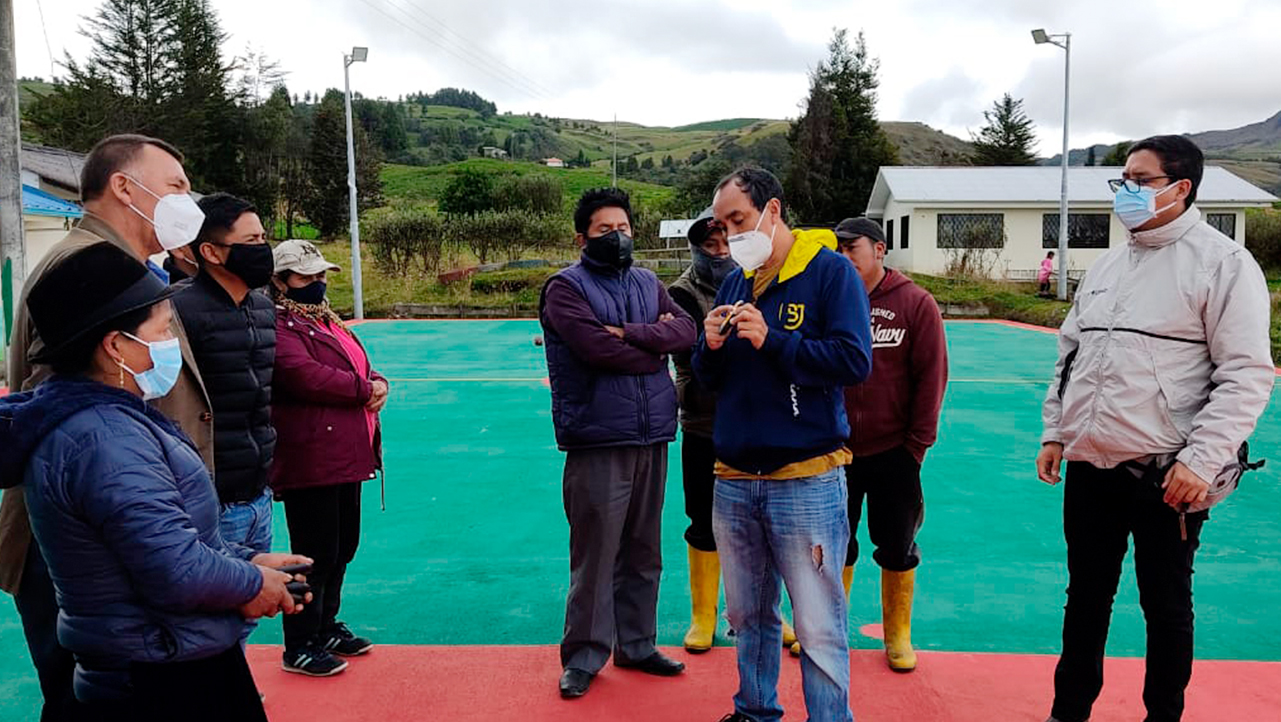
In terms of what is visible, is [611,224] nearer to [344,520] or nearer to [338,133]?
[344,520]

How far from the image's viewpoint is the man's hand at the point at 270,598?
179cm

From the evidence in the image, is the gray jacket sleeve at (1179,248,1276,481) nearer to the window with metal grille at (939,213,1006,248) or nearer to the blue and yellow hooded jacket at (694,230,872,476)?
the blue and yellow hooded jacket at (694,230,872,476)

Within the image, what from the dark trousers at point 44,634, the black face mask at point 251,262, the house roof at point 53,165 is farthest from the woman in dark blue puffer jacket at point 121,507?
the house roof at point 53,165

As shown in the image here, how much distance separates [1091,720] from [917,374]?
48.4 inches

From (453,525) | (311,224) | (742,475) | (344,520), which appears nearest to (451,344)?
(453,525)

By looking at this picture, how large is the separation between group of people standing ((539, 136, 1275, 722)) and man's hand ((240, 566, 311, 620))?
3.95 ft

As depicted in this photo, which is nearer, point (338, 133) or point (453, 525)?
point (453, 525)

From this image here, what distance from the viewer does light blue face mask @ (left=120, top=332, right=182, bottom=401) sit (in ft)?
5.75

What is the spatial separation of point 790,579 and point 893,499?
0.88 meters

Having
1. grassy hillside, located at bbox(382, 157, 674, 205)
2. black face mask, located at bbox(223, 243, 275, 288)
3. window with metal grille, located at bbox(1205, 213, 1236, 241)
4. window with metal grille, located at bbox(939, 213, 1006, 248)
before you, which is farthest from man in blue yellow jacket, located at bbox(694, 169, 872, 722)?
grassy hillside, located at bbox(382, 157, 674, 205)

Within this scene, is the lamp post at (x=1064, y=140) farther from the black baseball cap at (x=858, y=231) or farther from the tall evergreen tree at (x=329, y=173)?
the tall evergreen tree at (x=329, y=173)

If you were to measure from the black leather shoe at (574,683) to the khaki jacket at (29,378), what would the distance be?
55.7 inches

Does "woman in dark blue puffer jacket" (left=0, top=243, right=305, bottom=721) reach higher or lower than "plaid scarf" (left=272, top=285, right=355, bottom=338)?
lower

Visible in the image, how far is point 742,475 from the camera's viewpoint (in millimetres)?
2521
